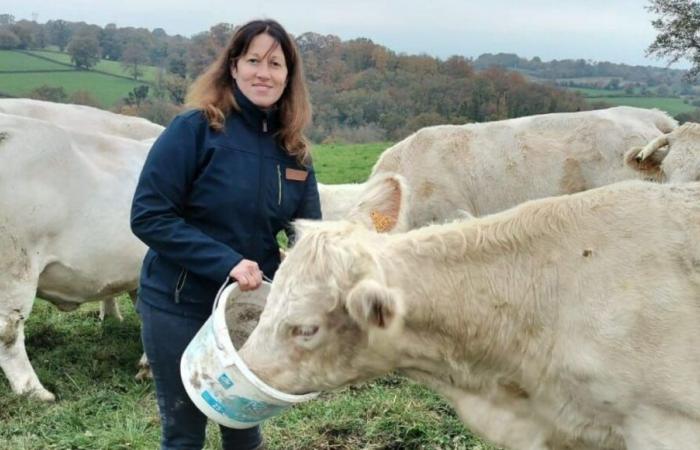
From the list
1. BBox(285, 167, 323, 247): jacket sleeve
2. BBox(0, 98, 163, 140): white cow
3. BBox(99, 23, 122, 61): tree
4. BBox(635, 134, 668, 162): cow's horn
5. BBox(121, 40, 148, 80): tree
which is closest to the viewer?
BBox(285, 167, 323, 247): jacket sleeve

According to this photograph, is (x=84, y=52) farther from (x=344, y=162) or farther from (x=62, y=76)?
(x=344, y=162)

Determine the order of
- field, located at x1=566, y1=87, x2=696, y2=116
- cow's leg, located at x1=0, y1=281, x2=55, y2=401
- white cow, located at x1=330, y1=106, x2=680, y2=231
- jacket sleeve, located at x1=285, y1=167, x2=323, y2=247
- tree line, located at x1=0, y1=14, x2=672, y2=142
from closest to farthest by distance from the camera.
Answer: jacket sleeve, located at x1=285, y1=167, x2=323, y2=247
cow's leg, located at x1=0, y1=281, x2=55, y2=401
white cow, located at x1=330, y1=106, x2=680, y2=231
tree line, located at x1=0, y1=14, x2=672, y2=142
field, located at x1=566, y1=87, x2=696, y2=116

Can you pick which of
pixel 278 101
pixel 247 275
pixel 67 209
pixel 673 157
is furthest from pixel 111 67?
pixel 247 275

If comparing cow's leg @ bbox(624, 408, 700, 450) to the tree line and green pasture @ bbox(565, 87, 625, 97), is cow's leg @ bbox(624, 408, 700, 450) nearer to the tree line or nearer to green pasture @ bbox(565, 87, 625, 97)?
the tree line

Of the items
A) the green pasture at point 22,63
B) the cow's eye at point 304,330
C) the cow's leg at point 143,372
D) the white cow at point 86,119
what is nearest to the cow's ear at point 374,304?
the cow's eye at point 304,330

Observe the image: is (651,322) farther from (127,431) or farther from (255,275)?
(127,431)

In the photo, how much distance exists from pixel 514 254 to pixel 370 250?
1.98ft

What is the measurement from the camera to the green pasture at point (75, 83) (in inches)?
1375

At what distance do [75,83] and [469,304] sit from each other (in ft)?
127

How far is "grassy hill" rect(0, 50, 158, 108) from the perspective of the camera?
117 feet

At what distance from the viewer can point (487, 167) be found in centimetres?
836

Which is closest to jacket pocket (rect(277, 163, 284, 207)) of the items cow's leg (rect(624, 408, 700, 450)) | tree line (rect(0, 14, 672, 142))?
cow's leg (rect(624, 408, 700, 450))

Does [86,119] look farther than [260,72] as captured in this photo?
Yes

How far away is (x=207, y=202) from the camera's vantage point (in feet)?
10.4
